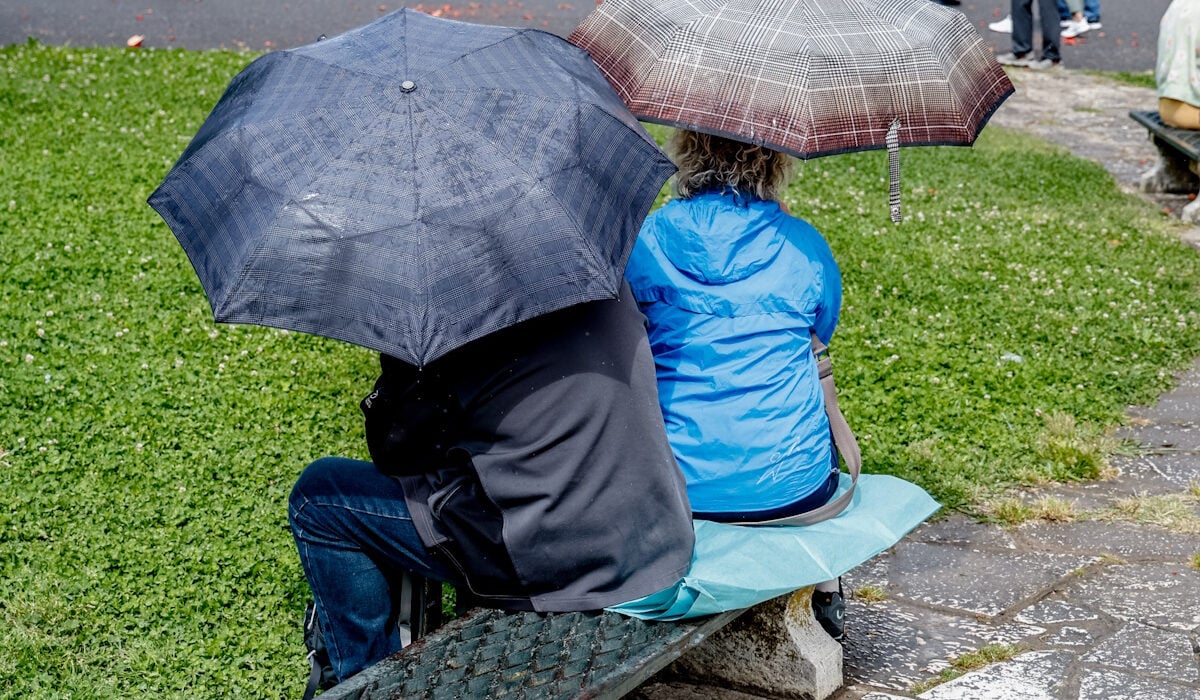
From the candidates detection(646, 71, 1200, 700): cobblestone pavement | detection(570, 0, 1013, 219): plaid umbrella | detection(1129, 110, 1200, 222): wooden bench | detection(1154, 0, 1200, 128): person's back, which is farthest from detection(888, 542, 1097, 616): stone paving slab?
detection(1129, 110, 1200, 222): wooden bench

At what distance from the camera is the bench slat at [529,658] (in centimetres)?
286

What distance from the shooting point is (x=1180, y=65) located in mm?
7945

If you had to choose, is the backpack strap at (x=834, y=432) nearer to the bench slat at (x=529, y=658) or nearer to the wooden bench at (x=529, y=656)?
the wooden bench at (x=529, y=656)

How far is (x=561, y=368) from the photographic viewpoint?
9.68 ft

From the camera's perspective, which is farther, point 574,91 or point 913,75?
point 913,75

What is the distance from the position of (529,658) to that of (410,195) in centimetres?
105

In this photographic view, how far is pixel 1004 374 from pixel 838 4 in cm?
268

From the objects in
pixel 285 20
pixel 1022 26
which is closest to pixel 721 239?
pixel 1022 26

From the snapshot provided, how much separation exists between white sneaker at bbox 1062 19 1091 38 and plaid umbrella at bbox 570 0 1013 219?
11184 millimetres

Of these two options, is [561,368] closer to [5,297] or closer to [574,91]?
[574,91]

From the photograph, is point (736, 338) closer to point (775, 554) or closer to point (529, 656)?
point (775, 554)

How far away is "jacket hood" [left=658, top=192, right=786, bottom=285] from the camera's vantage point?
335 centimetres

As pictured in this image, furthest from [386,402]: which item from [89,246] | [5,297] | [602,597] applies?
[89,246]

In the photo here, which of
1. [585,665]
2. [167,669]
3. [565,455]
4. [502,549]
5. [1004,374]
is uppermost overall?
[565,455]
